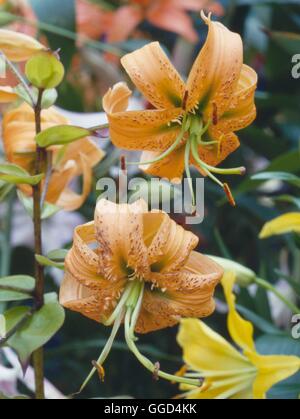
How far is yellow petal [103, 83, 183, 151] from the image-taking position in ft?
1.55

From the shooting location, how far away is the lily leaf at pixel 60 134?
18.5 inches

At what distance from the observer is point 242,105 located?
0.49m

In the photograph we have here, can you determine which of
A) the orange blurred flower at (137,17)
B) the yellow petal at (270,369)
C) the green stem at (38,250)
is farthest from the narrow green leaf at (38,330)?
the orange blurred flower at (137,17)

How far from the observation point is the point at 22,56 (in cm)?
50

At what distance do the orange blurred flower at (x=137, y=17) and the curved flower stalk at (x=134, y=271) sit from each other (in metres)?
0.52

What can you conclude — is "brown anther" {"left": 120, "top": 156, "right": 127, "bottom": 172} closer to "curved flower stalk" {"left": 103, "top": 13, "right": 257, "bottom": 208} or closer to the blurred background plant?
"curved flower stalk" {"left": 103, "top": 13, "right": 257, "bottom": 208}

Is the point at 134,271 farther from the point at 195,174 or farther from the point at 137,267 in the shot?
the point at 195,174

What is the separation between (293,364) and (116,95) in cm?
18

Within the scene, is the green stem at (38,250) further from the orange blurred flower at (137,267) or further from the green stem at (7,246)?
the green stem at (7,246)

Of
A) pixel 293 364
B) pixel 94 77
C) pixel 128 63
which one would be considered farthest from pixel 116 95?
pixel 94 77

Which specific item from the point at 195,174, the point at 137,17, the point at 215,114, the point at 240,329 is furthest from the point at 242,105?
the point at 137,17

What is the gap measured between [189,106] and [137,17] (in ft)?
1.79

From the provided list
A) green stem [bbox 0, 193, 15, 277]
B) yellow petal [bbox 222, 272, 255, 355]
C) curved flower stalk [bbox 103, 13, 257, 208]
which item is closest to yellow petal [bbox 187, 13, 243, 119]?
curved flower stalk [bbox 103, 13, 257, 208]

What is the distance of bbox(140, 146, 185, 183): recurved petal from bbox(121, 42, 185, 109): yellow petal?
1.4 inches
